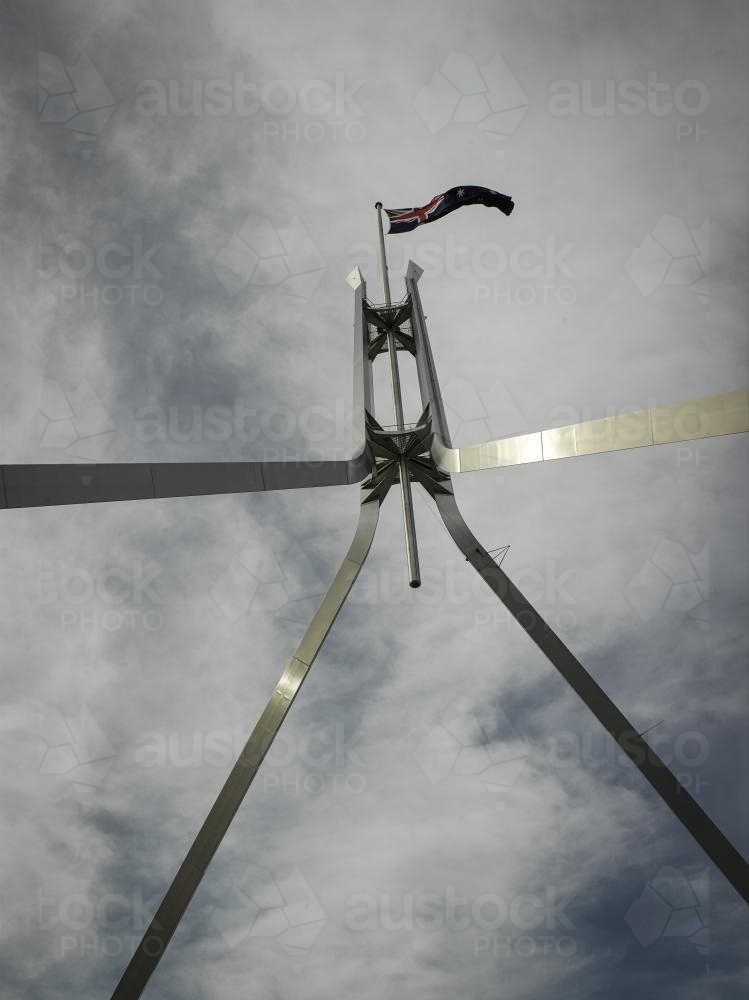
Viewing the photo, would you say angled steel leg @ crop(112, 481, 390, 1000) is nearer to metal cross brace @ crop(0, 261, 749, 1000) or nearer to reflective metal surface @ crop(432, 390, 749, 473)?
metal cross brace @ crop(0, 261, 749, 1000)

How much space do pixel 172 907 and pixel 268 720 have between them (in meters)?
4.43

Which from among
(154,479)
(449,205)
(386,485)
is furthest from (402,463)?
(154,479)

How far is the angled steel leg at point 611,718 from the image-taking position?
16219 millimetres

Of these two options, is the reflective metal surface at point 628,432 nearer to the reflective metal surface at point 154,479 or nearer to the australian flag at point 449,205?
the reflective metal surface at point 154,479

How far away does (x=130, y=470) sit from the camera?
36.1ft

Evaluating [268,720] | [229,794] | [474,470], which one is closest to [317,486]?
[474,470]

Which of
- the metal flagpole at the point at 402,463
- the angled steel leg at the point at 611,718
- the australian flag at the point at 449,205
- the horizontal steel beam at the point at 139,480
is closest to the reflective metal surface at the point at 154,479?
the horizontal steel beam at the point at 139,480

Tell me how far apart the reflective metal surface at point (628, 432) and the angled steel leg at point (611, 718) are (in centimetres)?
384

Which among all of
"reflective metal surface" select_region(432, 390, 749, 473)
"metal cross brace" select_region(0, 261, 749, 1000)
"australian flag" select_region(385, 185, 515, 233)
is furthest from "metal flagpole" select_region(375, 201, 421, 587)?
"reflective metal surface" select_region(432, 390, 749, 473)

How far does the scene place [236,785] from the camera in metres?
17.1

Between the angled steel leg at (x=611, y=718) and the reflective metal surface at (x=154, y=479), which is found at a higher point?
the reflective metal surface at (x=154, y=479)

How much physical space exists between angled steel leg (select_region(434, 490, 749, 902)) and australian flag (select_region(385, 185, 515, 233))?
1118 centimetres

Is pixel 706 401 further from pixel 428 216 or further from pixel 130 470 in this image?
pixel 428 216

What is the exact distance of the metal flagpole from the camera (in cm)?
2083
